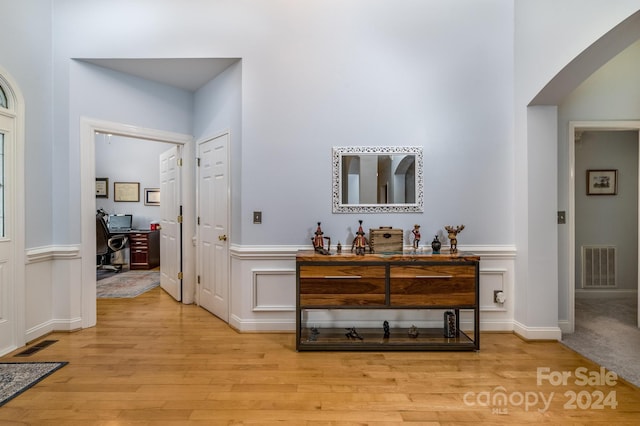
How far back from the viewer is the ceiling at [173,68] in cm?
330

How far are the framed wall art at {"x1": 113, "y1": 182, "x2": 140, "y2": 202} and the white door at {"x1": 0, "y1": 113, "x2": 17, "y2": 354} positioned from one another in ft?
14.0

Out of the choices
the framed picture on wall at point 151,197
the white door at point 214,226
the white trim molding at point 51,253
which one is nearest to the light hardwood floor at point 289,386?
the white door at point 214,226

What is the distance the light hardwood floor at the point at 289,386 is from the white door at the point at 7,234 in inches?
9.2

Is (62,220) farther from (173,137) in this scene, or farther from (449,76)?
(449,76)

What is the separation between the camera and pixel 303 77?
126 inches

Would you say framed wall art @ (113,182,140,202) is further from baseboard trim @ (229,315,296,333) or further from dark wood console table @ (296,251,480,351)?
dark wood console table @ (296,251,480,351)

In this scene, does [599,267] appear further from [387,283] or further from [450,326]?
[387,283]

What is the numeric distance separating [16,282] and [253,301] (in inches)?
78.3

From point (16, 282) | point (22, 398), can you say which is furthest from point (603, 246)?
point (16, 282)

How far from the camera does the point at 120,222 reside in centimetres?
664

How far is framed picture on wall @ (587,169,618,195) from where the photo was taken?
171 inches

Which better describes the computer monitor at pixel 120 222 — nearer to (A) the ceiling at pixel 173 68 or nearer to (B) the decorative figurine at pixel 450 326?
(A) the ceiling at pixel 173 68

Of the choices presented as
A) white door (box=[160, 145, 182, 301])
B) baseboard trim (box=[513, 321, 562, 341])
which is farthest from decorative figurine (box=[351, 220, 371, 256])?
white door (box=[160, 145, 182, 301])

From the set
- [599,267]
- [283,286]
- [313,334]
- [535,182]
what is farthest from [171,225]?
[599,267]
